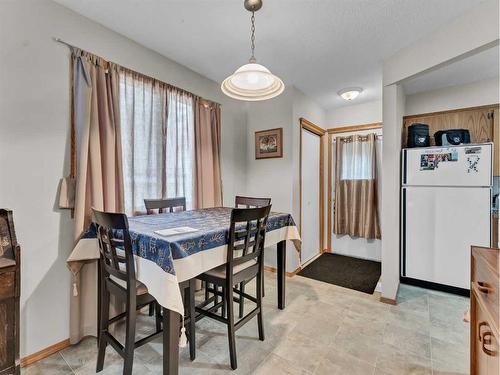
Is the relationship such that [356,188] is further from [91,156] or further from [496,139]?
[91,156]

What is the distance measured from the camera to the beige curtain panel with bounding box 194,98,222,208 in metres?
2.92

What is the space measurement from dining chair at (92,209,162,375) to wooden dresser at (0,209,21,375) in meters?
0.41

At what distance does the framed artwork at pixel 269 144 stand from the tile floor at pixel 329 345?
6.30ft

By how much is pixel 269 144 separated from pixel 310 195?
1111 millimetres

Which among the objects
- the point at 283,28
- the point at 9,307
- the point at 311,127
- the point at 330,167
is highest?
the point at 283,28

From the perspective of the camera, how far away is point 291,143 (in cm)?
327

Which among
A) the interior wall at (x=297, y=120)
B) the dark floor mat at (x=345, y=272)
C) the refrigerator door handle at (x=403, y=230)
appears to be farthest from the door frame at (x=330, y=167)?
the refrigerator door handle at (x=403, y=230)

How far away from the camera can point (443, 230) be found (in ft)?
8.79

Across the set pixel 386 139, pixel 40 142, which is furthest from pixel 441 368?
pixel 40 142

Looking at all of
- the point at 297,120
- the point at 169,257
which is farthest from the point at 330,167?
the point at 169,257

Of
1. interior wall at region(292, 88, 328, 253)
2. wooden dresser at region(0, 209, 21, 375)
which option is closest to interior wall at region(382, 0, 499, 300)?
interior wall at region(292, 88, 328, 253)

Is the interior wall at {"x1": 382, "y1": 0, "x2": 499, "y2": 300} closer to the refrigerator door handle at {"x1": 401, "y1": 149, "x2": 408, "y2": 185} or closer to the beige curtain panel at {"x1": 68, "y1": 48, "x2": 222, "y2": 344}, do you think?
the refrigerator door handle at {"x1": 401, "y1": 149, "x2": 408, "y2": 185}

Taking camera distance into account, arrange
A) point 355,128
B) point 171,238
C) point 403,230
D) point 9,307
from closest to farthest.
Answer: point 9,307 < point 171,238 < point 403,230 < point 355,128

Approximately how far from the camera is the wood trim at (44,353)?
5.53 ft
